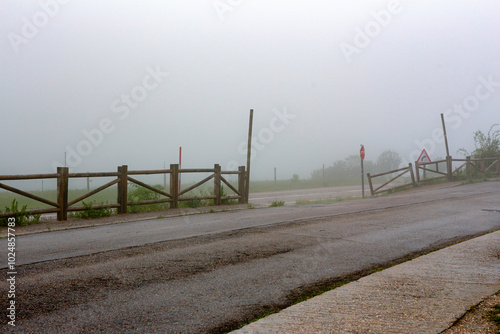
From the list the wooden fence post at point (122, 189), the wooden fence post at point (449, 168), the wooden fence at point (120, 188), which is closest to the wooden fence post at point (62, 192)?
the wooden fence at point (120, 188)

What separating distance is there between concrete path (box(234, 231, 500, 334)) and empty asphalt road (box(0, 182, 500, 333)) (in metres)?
0.36

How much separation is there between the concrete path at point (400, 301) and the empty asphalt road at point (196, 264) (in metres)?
0.36

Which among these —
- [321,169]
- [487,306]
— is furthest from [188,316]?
[321,169]

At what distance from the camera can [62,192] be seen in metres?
11.9

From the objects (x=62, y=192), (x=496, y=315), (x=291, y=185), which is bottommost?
(x=496, y=315)

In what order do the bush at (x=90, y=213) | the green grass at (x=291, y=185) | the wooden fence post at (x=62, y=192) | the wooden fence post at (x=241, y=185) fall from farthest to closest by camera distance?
the green grass at (x=291, y=185)
the wooden fence post at (x=241, y=185)
the bush at (x=90, y=213)
the wooden fence post at (x=62, y=192)

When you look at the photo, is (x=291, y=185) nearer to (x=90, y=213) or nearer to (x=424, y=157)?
(x=424, y=157)

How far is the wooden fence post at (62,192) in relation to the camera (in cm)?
1188

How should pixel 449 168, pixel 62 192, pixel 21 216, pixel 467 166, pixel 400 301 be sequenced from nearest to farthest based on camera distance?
pixel 400 301 → pixel 21 216 → pixel 62 192 → pixel 449 168 → pixel 467 166

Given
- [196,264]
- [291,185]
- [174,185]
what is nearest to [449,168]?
[291,185]

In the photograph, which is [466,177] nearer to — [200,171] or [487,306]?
[200,171]

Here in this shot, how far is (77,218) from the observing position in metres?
12.4

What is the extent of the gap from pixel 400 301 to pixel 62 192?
1024 cm

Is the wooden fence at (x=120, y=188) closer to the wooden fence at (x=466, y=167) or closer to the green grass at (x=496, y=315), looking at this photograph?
the green grass at (x=496, y=315)
